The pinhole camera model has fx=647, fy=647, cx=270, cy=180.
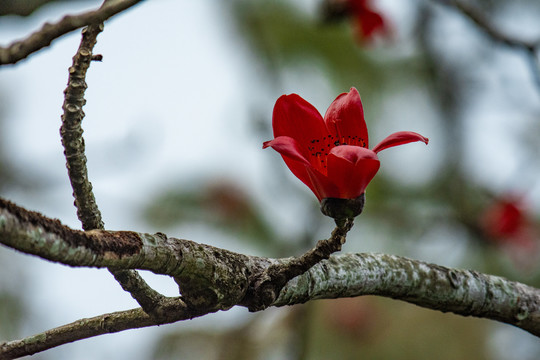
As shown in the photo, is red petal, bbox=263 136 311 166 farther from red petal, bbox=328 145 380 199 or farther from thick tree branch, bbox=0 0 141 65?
thick tree branch, bbox=0 0 141 65

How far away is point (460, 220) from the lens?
3432 mm

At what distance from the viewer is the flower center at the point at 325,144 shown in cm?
107

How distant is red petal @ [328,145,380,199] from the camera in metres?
0.91

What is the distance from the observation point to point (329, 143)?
109 centimetres

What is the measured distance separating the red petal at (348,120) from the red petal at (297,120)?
0.02 meters

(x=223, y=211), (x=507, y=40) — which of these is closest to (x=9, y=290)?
(x=223, y=211)

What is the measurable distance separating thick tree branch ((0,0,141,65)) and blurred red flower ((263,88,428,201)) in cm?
34

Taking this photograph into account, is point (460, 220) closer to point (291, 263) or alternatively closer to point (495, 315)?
point (495, 315)

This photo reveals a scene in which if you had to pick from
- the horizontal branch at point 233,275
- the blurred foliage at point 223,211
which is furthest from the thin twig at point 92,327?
the blurred foliage at point 223,211

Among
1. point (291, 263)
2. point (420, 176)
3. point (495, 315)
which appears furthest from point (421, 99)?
point (291, 263)

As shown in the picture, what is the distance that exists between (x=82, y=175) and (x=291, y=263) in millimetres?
341

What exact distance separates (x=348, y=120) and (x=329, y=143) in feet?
0.17

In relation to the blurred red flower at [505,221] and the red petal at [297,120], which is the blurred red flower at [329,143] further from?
the blurred red flower at [505,221]

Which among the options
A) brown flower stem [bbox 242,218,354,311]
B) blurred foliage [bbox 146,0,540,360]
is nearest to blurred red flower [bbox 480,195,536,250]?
blurred foliage [bbox 146,0,540,360]
